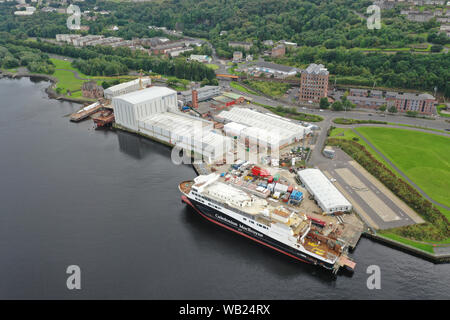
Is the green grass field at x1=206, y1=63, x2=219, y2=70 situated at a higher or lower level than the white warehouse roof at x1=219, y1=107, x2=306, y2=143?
higher

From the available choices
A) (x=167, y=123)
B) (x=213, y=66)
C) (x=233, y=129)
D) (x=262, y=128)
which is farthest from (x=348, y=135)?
(x=213, y=66)

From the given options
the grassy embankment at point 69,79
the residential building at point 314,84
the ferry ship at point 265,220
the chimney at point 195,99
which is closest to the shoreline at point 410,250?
the ferry ship at point 265,220

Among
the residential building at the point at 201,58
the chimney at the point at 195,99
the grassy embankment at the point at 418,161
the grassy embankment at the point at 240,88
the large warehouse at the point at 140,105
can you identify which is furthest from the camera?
the residential building at the point at 201,58

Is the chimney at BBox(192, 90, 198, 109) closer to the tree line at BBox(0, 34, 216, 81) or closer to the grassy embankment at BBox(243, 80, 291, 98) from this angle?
the grassy embankment at BBox(243, 80, 291, 98)

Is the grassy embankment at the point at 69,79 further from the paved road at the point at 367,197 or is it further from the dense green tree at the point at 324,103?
the paved road at the point at 367,197

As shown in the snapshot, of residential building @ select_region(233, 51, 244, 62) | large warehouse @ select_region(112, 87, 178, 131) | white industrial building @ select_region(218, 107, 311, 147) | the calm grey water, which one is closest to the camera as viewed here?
the calm grey water

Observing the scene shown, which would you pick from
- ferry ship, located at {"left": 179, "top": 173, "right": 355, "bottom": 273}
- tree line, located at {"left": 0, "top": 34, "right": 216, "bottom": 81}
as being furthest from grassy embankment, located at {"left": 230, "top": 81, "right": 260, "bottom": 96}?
ferry ship, located at {"left": 179, "top": 173, "right": 355, "bottom": 273}

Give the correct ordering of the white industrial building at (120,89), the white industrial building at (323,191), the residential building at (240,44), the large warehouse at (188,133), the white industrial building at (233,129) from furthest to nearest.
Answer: the residential building at (240,44) < the white industrial building at (120,89) < the white industrial building at (233,129) < the large warehouse at (188,133) < the white industrial building at (323,191)

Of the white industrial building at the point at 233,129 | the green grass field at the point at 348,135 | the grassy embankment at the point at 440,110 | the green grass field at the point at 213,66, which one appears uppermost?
the green grass field at the point at 213,66
